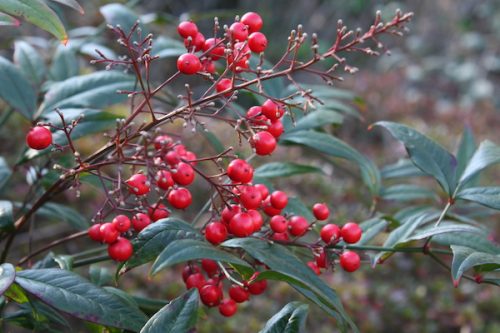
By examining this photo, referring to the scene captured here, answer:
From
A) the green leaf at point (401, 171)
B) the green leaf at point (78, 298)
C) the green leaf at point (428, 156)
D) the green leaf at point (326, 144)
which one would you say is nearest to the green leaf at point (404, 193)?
the green leaf at point (401, 171)

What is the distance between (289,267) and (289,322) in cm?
10

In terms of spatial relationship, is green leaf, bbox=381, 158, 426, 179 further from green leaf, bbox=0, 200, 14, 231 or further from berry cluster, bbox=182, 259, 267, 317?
green leaf, bbox=0, 200, 14, 231

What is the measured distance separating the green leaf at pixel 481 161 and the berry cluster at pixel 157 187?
49cm

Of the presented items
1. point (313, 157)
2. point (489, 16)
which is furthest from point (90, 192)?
point (489, 16)

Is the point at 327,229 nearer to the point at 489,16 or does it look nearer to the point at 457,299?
the point at 457,299

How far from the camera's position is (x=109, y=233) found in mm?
836

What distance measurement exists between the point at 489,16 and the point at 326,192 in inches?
161

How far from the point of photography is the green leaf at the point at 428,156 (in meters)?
1.04

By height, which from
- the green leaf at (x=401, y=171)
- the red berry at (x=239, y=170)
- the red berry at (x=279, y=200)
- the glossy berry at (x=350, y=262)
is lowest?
the green leaf at (x=401, y=171)

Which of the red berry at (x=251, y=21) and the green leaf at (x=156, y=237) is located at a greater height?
the red berry at (x=251, y=21)

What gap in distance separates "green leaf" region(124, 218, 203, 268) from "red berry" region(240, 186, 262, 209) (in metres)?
0.08

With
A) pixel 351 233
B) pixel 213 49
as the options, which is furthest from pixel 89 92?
pixel 351 233

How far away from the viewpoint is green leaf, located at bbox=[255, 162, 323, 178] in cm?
120

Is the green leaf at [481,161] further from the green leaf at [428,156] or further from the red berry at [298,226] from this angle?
the red berry at [298,226]
